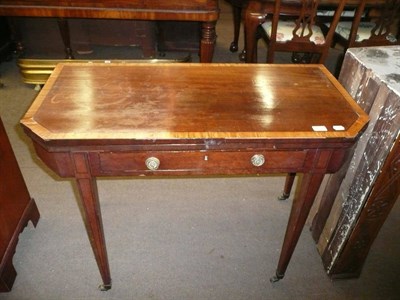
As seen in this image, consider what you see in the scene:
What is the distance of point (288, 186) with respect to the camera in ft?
5.73

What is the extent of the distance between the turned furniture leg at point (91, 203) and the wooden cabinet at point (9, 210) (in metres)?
0.40

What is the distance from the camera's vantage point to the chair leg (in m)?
1.71

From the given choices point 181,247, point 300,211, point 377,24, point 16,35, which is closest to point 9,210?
point 181,247

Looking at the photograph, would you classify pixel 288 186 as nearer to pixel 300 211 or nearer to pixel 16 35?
pixel 300 211

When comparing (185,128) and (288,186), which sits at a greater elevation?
(185,128)

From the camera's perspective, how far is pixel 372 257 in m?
1.52

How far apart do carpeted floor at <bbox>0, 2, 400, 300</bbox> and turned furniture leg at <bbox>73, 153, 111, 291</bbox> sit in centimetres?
22

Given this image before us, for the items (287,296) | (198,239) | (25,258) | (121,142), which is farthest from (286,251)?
(25,258)

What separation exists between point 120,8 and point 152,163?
56.9 inches

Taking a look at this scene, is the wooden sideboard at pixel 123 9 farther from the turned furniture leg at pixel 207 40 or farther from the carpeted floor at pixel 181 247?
the carpeted floor at pixel 181 247

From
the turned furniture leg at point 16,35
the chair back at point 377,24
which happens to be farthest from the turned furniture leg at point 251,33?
the turned furniture leg at point 16,35

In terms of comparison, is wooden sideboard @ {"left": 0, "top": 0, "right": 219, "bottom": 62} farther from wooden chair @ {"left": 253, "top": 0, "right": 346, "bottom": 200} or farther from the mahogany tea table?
the mahogany tea table

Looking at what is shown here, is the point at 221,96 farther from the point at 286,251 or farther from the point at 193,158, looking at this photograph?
the point at 286,251

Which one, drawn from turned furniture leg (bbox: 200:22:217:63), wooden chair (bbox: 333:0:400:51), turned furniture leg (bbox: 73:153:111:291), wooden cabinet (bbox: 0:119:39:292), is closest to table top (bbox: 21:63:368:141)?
turned furniture leg (bbox: 73:153:111:291)
